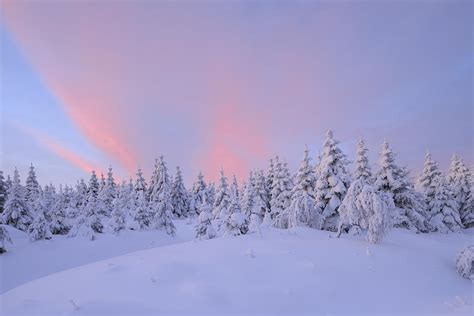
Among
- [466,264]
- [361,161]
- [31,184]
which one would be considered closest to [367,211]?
[466,264]

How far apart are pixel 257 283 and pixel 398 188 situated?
26.9 meters

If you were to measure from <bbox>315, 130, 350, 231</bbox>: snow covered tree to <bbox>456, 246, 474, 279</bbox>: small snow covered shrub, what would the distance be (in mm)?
8520

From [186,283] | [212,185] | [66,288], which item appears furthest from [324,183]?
[212,185]

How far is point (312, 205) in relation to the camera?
18562mm

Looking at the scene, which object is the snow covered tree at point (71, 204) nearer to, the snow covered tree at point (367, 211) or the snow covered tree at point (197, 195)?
the snow covered tree at point (197, 195)

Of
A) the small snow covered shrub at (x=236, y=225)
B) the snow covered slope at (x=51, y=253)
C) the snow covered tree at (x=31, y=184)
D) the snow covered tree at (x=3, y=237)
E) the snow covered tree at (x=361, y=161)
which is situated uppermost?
the snow covered tree at (x=361, y=161)

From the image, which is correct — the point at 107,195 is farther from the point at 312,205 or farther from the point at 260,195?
the point at 312,205

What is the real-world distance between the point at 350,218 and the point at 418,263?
365cm

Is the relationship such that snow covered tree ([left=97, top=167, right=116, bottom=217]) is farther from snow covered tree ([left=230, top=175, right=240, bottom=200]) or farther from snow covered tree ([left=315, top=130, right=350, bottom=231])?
snow covered tree ([left=315, top=130, right=350, bottom=231])

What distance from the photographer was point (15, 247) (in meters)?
22.5

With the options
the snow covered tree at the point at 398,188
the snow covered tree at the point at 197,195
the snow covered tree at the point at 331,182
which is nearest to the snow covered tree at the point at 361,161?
the snow covered tree at the point at 398,188

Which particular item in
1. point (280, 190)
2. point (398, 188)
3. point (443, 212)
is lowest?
point (443, 212)

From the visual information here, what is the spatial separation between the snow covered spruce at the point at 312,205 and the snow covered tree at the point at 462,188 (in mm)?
113

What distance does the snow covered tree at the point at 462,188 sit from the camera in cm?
3738
